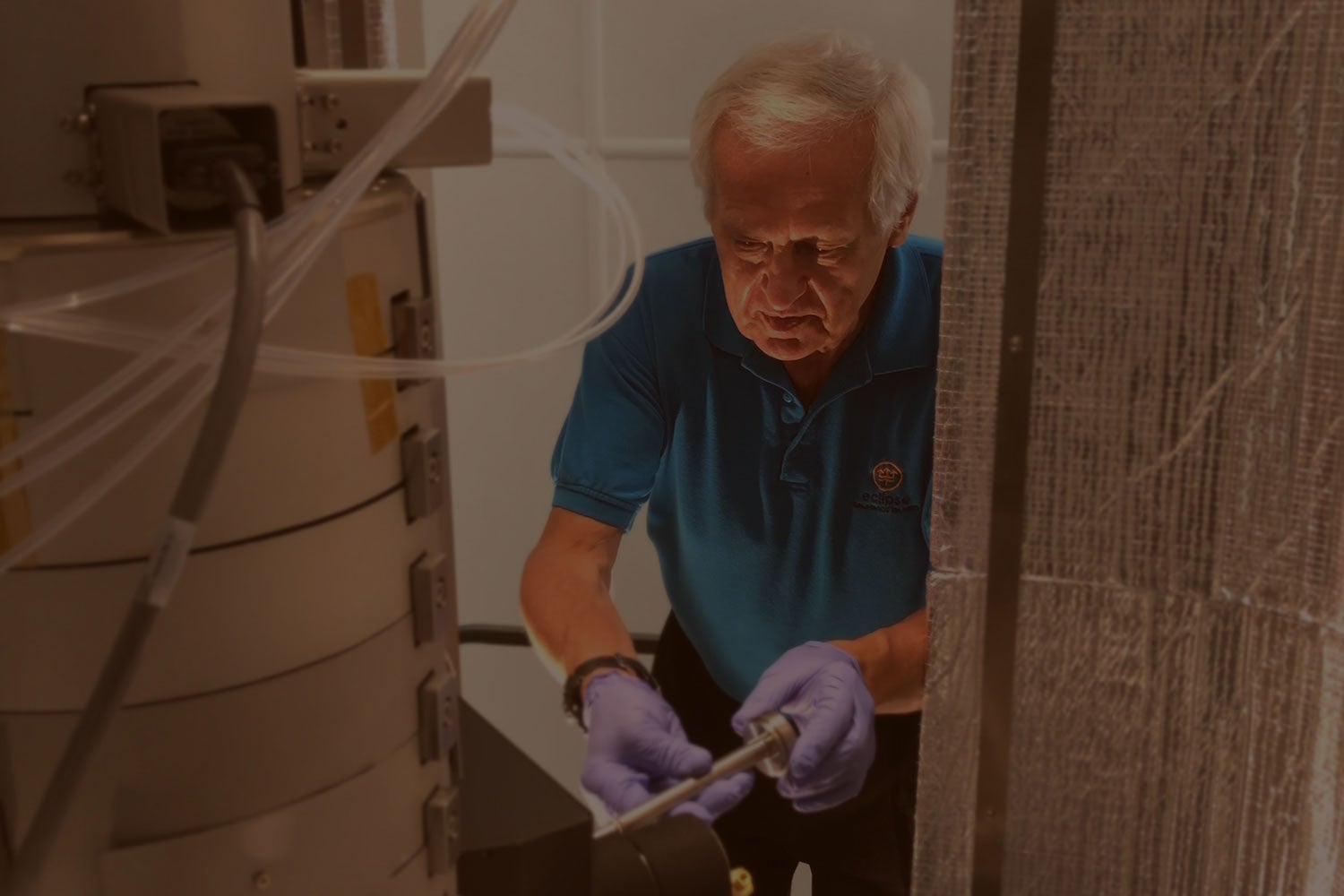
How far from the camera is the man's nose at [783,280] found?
1210 mm

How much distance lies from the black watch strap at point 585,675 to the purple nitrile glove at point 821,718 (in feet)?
0.41

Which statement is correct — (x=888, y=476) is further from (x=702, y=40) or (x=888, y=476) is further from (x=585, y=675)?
(x=702, y=40)

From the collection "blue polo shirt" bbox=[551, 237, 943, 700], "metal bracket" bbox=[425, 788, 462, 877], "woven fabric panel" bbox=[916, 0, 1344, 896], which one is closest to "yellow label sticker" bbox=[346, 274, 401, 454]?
"metal bracket" bbox=[425, 788, 462, 877]

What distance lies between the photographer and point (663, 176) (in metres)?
1.33

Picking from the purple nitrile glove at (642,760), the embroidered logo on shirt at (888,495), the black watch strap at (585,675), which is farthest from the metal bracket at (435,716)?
the embroidered logo on shirt at (888,495)

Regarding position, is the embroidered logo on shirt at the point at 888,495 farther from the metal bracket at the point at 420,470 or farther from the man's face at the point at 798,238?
the metal bracket at the point at 420,470

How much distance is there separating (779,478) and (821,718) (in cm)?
27

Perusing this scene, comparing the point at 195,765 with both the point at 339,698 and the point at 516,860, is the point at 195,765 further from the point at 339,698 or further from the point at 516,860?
the point at 516,860

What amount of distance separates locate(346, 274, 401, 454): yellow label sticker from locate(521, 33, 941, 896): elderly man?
61 centimetres

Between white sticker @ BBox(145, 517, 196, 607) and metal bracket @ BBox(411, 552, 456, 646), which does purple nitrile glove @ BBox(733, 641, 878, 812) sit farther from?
white sticker @ BBox(145, 517, 196, 607)

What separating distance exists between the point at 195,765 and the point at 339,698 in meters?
0.08

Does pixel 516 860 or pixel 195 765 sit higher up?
pixel 195 765

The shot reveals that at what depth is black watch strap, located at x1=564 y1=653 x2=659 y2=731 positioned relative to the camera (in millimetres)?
1282

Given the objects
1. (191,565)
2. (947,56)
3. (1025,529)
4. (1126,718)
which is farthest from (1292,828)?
(947,56)
